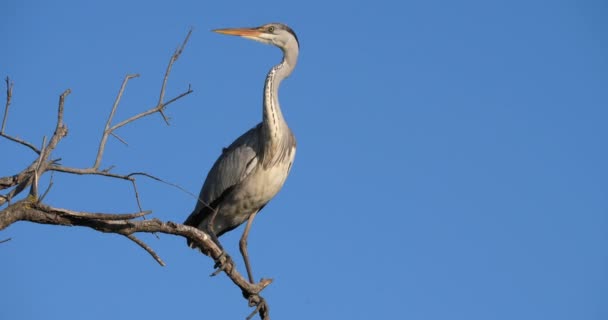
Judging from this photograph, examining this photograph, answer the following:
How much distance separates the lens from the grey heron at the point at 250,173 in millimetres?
8656

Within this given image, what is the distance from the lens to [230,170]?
29.0 ft

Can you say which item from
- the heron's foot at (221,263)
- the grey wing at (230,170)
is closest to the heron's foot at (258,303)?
the heron's foot at (221,263)

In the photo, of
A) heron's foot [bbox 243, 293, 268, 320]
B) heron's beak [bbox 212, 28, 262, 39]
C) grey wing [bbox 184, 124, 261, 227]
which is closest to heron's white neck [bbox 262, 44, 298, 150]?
grey wing [bbox 184, 124, 261, 227]

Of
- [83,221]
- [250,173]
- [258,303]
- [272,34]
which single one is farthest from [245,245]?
[83,221]

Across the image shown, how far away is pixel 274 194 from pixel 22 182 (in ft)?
11.0

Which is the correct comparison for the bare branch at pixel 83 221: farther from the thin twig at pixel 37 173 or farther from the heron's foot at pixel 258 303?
the heron's foot at pixel 258 303

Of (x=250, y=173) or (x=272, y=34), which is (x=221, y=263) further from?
(x=272, y=34)

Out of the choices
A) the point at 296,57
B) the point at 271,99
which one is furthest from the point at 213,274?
the point at 296,57

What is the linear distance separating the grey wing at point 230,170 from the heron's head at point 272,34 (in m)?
0.94

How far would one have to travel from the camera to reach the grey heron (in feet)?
28.4

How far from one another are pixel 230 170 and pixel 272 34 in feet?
5.30

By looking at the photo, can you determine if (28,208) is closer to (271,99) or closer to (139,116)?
(139,116)

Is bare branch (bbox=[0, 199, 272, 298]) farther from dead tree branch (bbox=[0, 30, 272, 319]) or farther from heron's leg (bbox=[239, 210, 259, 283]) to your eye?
heron's leg (bbox=[239, 210, 259, 283])

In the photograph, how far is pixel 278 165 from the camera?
28.5ft
